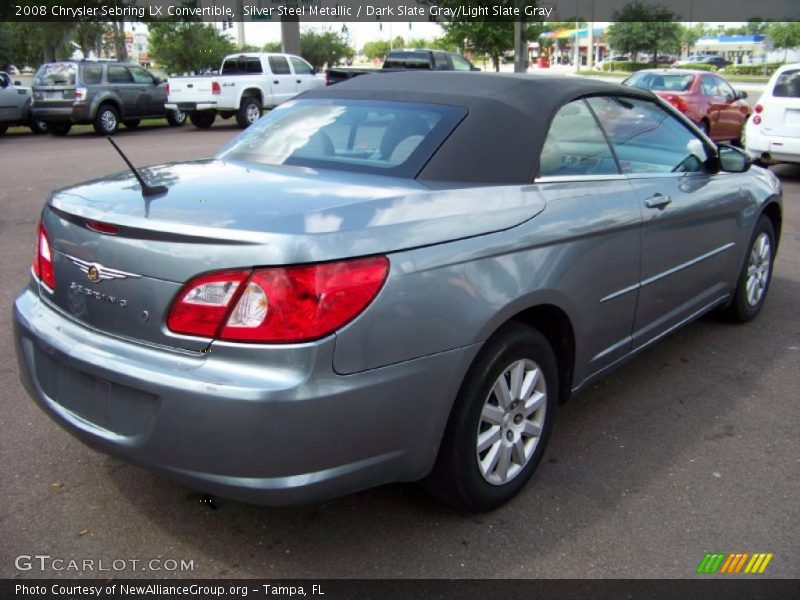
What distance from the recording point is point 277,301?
235 centimetres

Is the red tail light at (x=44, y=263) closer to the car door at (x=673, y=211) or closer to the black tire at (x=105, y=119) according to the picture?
the car door at (x=673, y=211)

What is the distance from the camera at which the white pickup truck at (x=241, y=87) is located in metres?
20.2

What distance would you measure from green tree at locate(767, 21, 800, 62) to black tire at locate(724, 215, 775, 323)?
2823 inches

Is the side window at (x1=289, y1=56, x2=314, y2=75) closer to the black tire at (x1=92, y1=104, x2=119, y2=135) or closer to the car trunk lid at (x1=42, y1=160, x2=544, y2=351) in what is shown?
the black tire at (x1=92, y1=104, x2=119, y2=135)

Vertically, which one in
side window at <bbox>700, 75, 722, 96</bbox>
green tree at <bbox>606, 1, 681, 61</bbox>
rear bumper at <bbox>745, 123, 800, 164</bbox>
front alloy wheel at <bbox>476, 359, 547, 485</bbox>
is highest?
green tree at <bbox>606, 1, 681, 61</bbox>

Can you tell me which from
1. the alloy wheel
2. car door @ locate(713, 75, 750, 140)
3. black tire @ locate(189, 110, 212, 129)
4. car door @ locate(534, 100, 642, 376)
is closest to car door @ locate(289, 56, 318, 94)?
black tire @ locate(189, 110, 212, 129)

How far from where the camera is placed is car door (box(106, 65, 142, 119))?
62.8 ft

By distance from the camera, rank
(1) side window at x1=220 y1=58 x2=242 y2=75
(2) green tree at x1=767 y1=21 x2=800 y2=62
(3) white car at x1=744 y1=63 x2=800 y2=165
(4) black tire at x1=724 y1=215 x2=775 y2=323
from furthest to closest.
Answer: (2) green tree at x1=767 y1=21 x2=800 y2=62
(1) side window at x1=220 y1=58 x2=242 y2=75
(3) white car at x1=744 y1=63 x2=800 y2=165
(4) black tire at x1=724 y1=215 x2=775 y2=323

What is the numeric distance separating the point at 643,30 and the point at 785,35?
58.4 ft

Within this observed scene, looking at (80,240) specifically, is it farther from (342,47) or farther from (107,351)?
(342,47)

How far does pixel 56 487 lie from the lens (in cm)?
321

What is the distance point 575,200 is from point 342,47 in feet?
173

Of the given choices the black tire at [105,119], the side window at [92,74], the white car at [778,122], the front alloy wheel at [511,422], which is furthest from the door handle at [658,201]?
the side window at [92,74]

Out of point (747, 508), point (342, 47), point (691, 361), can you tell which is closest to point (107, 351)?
point (747, 508)
